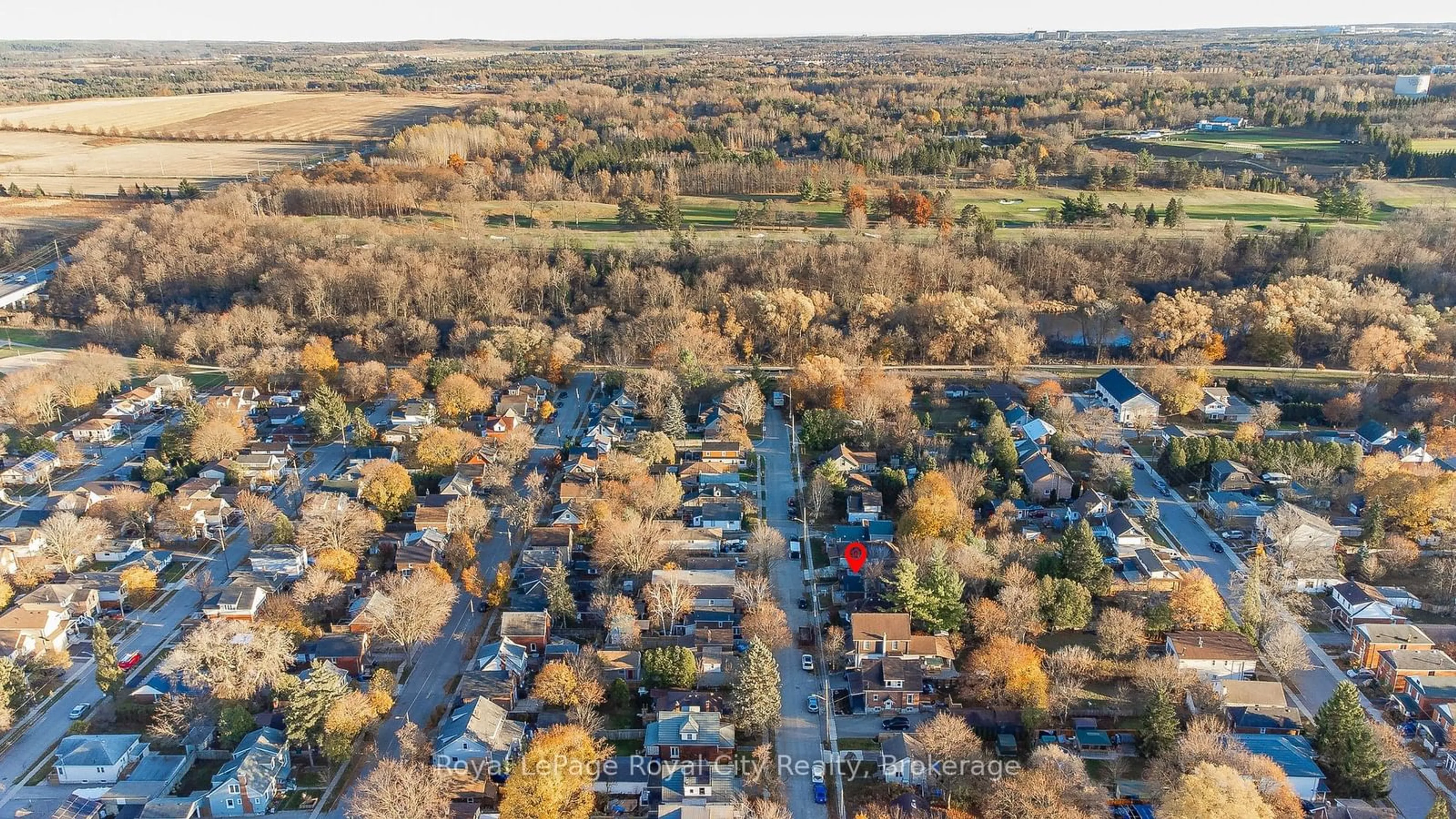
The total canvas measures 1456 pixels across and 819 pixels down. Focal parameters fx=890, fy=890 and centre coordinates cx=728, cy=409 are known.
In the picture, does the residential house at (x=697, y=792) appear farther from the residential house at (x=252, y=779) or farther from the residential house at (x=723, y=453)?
the residential house at (x=723, y=453)

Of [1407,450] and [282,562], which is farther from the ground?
[1407,450]

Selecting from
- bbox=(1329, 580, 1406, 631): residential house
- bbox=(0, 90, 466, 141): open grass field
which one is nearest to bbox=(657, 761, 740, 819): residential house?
bbox=(1329, 580, 1406, 631): residential house

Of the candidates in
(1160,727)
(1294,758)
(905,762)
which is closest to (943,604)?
(905,762)

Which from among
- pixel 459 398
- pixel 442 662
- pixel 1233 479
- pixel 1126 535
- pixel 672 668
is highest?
pixel 459 398

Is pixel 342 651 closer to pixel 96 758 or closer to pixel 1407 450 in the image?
pixel 96 758

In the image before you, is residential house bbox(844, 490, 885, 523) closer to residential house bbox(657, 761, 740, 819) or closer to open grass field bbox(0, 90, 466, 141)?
residential house bbox(657, 761, 740, 819)

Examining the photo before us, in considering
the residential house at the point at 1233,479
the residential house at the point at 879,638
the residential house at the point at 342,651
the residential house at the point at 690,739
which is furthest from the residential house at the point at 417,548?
the residential house at the point at 1233,479

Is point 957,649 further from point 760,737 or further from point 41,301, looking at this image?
point 41,301
